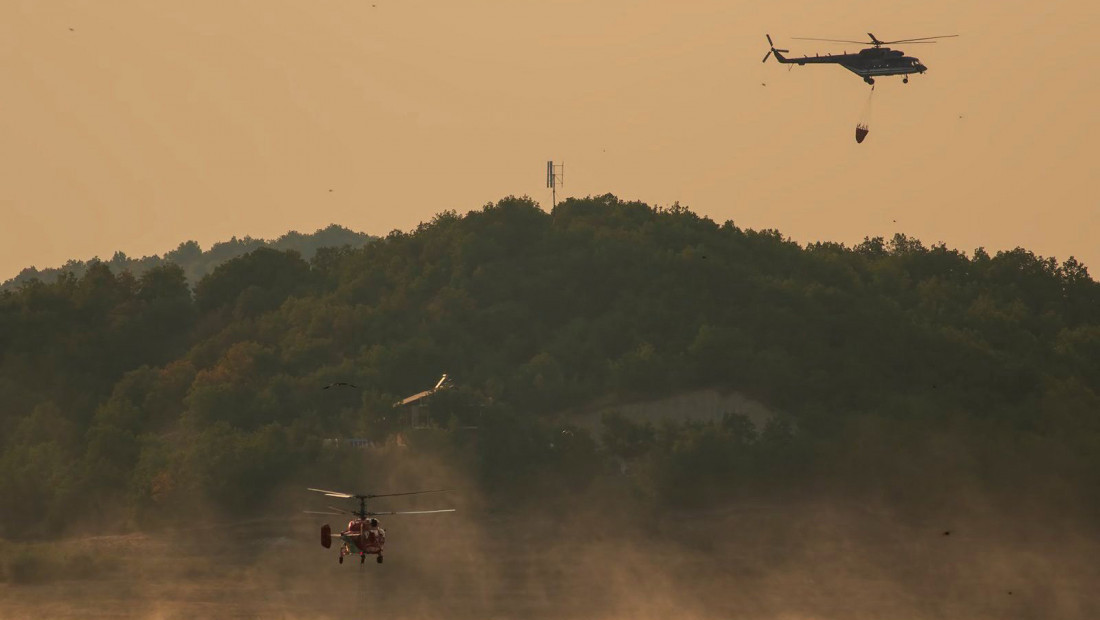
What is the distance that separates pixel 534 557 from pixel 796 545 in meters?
17.3

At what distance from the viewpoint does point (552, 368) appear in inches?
6649

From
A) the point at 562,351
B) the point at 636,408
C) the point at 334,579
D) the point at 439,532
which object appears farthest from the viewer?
the point at 562,351

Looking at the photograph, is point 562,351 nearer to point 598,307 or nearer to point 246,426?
point 598,307

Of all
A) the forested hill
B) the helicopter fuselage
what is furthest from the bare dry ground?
the helicopter fuselage

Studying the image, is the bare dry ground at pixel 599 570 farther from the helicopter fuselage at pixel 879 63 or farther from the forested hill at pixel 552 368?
the helicopter fuselage at pixel 879 63

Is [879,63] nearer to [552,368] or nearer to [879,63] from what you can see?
[879,63]

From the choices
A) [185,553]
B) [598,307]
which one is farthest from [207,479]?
[598,307]

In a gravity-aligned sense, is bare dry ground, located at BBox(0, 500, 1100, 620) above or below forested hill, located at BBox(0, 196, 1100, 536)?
below

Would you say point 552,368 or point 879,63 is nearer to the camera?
point 879,63

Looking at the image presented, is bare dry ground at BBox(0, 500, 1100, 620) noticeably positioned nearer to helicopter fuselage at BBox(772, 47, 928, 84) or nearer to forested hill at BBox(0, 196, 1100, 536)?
forested hill at BBox(0, 196, 1100, 536)

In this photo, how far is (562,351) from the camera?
573 feet

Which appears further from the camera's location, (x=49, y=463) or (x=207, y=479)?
(x=49, y=463)

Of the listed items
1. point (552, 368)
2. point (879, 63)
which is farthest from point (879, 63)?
point (552, 368)

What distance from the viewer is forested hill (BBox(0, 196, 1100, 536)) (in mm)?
152250
